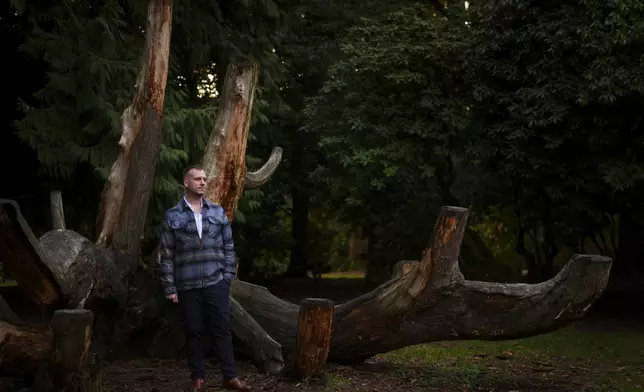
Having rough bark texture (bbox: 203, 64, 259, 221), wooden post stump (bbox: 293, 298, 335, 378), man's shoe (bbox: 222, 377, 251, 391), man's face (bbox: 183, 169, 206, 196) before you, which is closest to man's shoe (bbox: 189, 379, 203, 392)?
man's shoe (bbox: 222, 377, 251, 391)

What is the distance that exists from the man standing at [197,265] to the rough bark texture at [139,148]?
2266 millimetres

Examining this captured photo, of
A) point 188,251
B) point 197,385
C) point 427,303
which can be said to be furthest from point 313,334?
point 188,251

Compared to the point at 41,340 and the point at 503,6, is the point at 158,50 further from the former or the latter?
the point at 503,6

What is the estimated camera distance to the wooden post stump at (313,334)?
8.65m

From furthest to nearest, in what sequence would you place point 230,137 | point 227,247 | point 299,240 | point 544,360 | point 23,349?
1. point 299,240
2. point 544,360
3. point 230,137
4. point 227,247
5. point 23,349

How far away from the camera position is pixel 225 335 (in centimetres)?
818

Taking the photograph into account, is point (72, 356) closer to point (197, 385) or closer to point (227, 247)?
point (197, 385)

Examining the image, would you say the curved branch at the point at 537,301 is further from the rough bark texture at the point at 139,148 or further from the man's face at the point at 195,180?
the rough bark texture at the point at 139,148

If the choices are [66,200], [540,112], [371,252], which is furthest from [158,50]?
[371,252]

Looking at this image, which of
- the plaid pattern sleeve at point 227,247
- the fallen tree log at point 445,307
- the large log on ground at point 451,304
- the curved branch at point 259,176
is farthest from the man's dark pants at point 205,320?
the curved branch at point 259,176

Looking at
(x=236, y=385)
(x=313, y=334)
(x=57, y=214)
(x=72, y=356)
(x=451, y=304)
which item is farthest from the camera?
(x=57, y=214)

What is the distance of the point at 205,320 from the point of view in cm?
829

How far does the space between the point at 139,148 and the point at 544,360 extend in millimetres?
5600

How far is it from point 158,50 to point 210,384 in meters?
4.05
